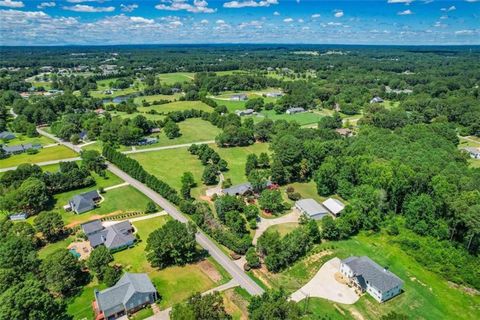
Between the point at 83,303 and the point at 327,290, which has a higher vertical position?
the point at 83,303

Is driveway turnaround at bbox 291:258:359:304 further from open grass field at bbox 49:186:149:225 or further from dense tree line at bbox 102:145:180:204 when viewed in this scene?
open grass field at bbox 49:186:149:225

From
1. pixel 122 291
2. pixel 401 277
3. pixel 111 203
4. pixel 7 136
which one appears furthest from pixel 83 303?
pixel 7 136

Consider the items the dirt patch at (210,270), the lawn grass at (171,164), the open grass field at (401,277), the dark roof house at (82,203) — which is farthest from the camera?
the lawn grass at (171,164)

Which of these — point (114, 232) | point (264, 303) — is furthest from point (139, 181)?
point (264, 303)

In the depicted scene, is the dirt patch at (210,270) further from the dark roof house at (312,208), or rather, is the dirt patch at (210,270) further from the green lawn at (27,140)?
the green lawn at (27,140)

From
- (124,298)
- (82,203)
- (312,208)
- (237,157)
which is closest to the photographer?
(124,298)

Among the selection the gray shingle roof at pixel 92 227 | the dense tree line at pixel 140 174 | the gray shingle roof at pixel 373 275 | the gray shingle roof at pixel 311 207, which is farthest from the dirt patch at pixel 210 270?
the gray shingle roof at pixel 311 207

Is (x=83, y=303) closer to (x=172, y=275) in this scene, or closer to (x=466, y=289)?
(x=172, y=275)

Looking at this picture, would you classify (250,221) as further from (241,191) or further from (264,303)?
(264,303)
